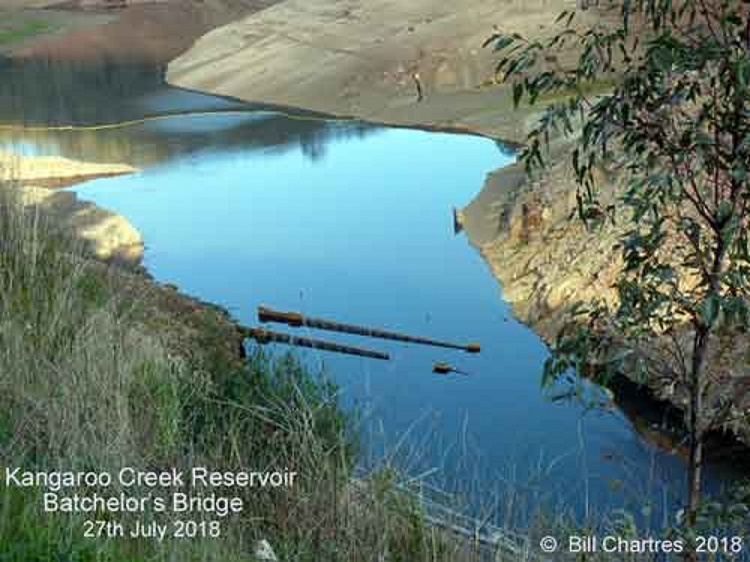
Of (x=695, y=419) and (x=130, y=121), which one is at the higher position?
(x=695, y=419)

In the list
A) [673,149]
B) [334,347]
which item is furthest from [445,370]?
[673,149]

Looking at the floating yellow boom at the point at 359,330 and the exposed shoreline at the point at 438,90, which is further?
the exposed shoreline at the point at 438,90

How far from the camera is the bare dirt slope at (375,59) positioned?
98.4ft

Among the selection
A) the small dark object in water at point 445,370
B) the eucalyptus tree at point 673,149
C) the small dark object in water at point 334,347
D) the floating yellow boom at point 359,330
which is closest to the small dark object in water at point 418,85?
the floating yellow boom at point 359,330

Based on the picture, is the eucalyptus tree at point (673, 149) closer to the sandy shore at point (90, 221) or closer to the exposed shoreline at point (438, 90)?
the exposed shoreline at point (438, 90)

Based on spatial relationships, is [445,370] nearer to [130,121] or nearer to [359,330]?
[359,330]

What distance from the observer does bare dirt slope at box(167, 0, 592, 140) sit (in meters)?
30.0

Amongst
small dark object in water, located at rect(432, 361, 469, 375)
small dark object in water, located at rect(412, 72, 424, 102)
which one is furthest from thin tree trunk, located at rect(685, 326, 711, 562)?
small dark object in water, located at rect(412, 72, 424, 102)

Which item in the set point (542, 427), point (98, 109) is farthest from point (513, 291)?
point (98, 109)

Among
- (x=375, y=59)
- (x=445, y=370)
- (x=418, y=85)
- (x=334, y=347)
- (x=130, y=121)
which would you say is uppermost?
(x=375, y=59)

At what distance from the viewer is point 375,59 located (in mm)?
34062

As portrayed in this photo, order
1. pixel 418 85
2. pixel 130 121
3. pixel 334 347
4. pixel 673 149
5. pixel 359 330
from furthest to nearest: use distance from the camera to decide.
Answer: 1. pixel 130 121
2. pixel 418 85
3. pixel 359 330
4. pixel 334 347
5. pixel 673 149

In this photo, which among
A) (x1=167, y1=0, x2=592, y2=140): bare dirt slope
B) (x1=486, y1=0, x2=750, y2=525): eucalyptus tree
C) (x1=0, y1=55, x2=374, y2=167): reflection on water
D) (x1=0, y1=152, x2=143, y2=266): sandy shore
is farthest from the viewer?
(x1=167, y1=0, x2=592, y2=140): bare dirt slope

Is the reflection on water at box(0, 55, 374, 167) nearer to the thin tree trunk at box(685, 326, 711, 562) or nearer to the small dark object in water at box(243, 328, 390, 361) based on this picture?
the small dark object in water at box(243, 328, 390, 361)
